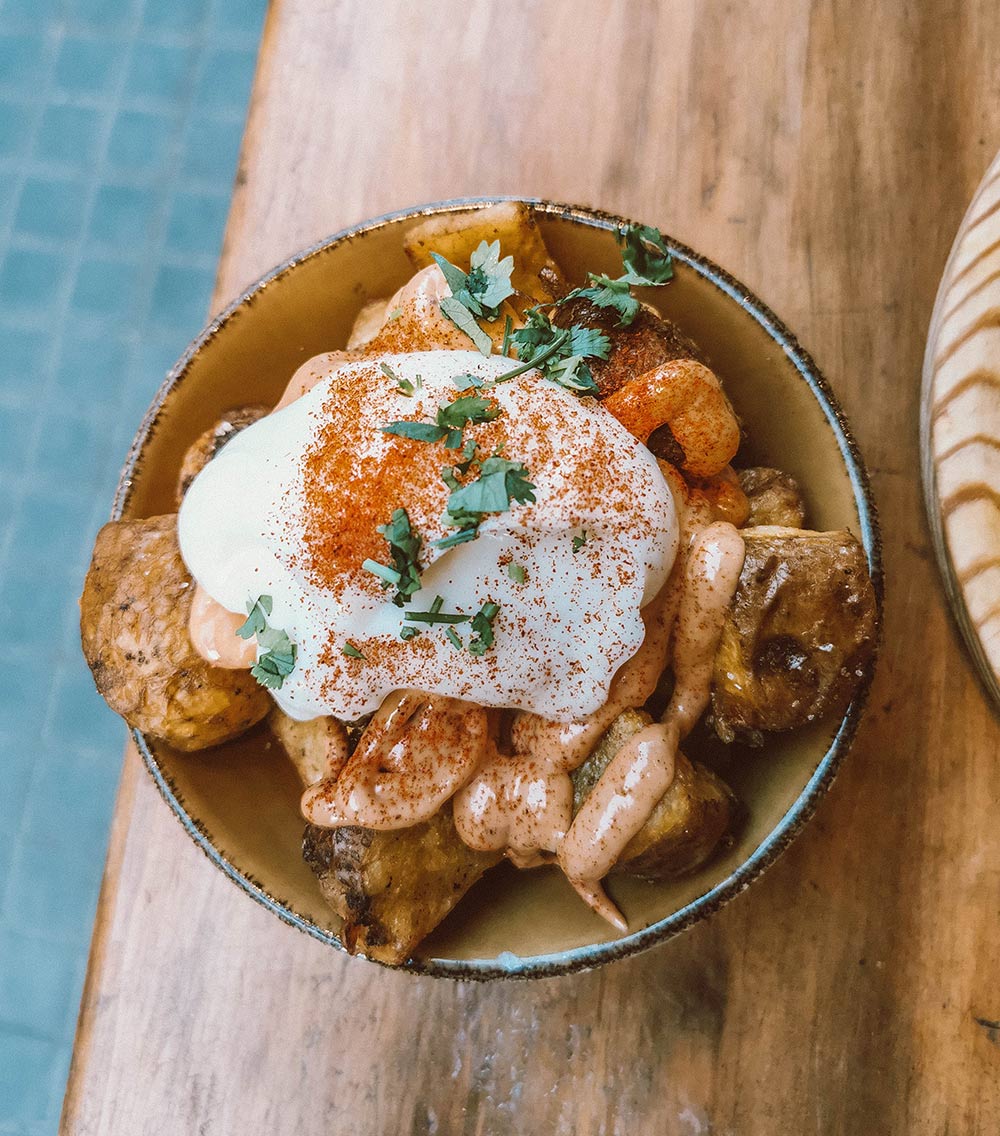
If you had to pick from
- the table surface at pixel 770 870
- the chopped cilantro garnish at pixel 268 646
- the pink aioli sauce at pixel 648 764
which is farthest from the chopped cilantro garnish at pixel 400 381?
the table surface at pixel 770 870

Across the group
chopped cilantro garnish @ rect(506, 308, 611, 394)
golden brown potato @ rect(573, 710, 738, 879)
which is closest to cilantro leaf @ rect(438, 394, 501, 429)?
chopped cilantro garnish @ rect(506, 308, 611, 394)

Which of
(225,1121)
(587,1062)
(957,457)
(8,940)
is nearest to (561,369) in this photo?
(957,457)

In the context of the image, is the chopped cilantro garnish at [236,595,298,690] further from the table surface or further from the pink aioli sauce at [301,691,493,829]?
the table surface

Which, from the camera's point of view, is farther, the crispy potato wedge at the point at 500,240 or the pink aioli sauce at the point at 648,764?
the crispy potato wedge at the point at 500,240

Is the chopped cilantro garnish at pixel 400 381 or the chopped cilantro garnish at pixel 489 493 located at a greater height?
the chopped cilantro garnish at pixel 400 381

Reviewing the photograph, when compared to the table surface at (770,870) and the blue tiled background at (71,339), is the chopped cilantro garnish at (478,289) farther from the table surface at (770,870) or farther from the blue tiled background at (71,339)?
the blue tiled background at (71,339)

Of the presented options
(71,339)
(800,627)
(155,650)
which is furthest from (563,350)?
(71,339)
